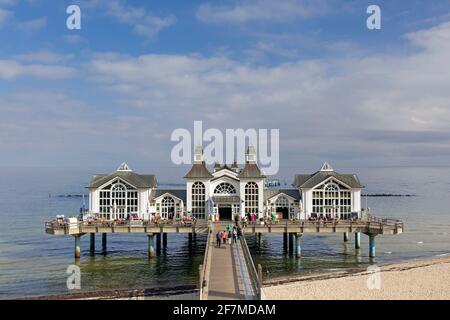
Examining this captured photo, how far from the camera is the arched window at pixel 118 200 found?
4328 centimetres

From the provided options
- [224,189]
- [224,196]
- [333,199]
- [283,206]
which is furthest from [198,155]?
[333,199]

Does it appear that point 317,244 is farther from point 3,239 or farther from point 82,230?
point 3,239

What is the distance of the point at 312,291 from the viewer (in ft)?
89.3

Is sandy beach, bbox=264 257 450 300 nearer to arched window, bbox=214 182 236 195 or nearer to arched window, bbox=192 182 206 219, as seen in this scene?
arched window, bbox=214 182 236 195

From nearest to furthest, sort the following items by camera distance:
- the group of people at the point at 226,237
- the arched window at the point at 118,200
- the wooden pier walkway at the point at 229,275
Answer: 1. the wooden pier walkway at the point at 229,275
2. the group of people at the point at 226,237
3. the arched window at the point at 118,200

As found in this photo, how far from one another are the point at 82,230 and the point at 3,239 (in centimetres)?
1802

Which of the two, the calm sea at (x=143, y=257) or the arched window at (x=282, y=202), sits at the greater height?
the arched window at (x=282, y=202)

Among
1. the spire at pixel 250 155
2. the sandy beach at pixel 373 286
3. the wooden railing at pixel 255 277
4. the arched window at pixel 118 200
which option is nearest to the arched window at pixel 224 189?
the spire at pixel 250 155

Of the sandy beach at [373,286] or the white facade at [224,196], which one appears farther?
the white facade at [224,196]

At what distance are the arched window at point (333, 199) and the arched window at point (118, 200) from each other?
1626 centimetres

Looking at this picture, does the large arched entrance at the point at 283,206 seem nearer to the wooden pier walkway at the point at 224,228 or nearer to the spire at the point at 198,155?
the wooden pier walkway at the point at 224,228

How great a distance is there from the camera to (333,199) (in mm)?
43750
